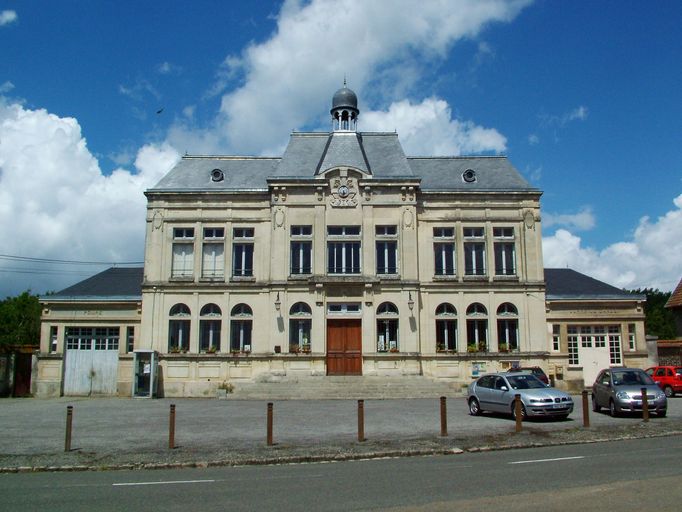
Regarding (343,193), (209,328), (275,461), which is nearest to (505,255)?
(343,193)

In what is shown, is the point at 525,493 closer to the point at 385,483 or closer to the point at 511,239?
the point at 385,483

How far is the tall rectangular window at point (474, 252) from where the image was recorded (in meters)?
33.7

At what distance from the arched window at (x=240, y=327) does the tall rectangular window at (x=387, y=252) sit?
283 inches

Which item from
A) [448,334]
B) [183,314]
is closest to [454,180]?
[448,334]

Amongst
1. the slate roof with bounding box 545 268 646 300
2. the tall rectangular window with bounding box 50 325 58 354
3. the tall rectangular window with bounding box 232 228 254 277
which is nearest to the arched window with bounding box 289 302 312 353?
the tall rectangular window with bounding box 232 228 254 277

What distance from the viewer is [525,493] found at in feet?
29.2

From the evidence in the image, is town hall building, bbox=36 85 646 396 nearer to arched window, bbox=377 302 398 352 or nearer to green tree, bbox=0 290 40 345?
arched window, bbox=377 302 398 352

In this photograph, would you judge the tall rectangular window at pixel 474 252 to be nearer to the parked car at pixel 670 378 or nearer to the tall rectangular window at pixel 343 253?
the tall rectangular window at pixel 343 253

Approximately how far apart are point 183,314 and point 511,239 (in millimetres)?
17719

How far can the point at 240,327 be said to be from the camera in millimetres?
33062

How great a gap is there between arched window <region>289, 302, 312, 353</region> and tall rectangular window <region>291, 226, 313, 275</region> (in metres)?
1.80

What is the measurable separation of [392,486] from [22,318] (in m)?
58.0

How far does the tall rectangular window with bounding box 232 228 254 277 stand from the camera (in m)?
33.4

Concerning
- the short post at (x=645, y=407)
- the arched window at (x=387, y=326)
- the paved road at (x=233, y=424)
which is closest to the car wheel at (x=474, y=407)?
the paved road at (x=233, y=424)
